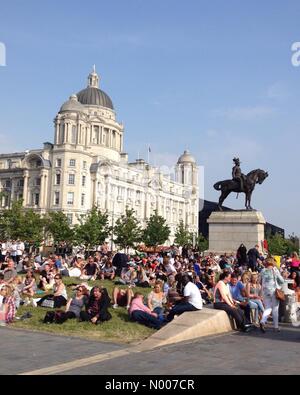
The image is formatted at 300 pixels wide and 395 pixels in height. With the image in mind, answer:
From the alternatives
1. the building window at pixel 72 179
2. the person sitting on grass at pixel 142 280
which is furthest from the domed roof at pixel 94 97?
the person sitting on grass at pixel 142 280

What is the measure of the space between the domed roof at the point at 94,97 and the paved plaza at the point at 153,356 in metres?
115

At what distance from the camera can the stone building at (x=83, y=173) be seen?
9600cm

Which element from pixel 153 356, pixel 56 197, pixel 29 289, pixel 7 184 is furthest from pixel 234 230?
pixel 7 184

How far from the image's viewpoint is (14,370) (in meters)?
8.02

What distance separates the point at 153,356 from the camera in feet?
30.5

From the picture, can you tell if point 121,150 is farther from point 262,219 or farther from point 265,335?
Result: point 265,335

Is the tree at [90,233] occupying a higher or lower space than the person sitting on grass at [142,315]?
higher

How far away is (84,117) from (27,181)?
57.5 ft

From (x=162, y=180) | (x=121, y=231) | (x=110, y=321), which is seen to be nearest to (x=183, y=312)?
(x=110, y=321)

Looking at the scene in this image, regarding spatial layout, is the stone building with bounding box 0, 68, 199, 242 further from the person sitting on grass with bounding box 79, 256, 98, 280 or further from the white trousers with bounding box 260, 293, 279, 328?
the white trousers with bounding box 260, 293, 279, 328

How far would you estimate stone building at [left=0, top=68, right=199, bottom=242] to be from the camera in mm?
96000

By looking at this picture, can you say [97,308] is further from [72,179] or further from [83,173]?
Answer: [83,173]

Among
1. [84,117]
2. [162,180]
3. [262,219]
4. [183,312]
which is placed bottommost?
[183,312]

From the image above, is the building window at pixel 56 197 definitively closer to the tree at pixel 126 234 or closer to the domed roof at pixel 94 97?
the tree at pixel 126 234
